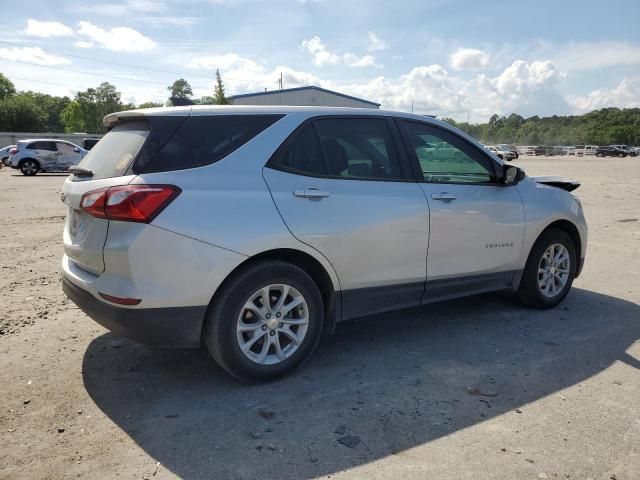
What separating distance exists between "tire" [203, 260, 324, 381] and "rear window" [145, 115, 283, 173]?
2.51 feet

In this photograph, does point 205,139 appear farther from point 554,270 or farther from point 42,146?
point 42,146

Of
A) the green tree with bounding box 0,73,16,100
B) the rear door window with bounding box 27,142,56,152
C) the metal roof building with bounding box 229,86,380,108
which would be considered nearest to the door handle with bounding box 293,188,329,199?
the rear door window with bounding box 27,142,56,152

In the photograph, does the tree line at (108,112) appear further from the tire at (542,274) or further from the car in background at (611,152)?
the tire at (542,274)

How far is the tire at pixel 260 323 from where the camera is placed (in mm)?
3309

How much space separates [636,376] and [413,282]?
65.9 inches

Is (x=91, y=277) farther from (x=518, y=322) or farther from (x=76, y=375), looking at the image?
(x=518, y=322)

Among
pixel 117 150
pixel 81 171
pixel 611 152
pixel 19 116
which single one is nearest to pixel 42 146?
pixel 81 171

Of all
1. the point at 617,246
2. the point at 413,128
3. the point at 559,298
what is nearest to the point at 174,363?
the point at 413,128

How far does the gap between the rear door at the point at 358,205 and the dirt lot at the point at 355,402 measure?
0.59 meters

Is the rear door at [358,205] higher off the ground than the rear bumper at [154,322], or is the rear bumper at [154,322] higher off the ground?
the rear door at [358,205]

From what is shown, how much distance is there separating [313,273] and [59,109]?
420ft

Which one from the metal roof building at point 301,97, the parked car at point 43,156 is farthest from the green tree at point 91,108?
the parked car at point 43,156

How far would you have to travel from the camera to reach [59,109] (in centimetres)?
11494

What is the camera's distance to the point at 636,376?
3.71 meters
